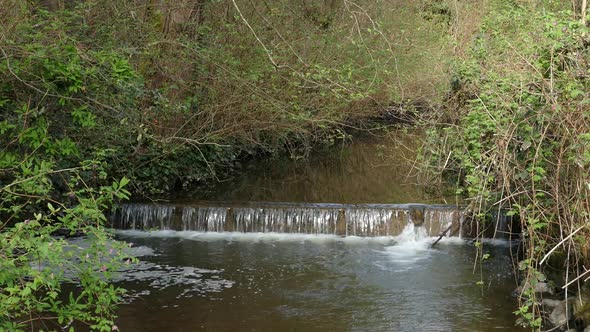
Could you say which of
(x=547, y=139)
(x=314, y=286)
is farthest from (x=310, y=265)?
(x=547, y=139)

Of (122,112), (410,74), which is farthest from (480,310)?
(410,74)

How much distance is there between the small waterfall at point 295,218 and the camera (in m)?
11.7

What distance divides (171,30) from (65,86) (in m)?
6.12

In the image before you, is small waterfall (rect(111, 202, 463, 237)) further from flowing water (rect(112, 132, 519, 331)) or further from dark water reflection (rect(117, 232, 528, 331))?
dark water reflection (rect(117, 232, 528, 331))

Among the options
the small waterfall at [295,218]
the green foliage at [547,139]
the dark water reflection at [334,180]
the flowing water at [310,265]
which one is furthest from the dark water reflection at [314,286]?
the dark water reflection at [334,180]

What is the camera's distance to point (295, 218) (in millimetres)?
12000

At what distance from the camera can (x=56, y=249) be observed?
445 cm

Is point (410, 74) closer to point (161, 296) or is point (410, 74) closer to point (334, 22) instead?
point (334, 22)

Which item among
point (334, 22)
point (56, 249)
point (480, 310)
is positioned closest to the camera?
point (56, 249)

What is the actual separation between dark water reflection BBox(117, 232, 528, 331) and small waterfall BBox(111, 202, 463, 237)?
32cm

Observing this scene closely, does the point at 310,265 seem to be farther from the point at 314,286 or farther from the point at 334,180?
the point at 334,180

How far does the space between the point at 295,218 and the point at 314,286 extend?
3.20 metres

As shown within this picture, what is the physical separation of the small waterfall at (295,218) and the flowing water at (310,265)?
2 cm

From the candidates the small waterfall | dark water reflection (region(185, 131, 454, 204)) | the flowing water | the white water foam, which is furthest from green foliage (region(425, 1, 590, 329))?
dark water reflection (region(185, 131, 454, 204))
